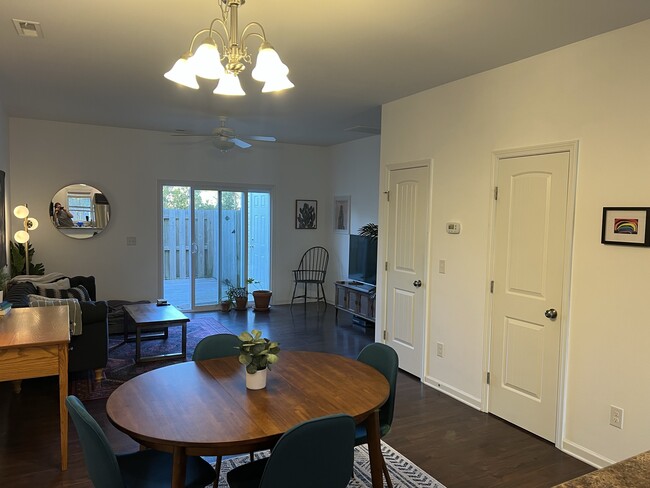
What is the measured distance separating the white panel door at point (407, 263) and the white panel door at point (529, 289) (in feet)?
2.88

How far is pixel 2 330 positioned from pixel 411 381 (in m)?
3.35

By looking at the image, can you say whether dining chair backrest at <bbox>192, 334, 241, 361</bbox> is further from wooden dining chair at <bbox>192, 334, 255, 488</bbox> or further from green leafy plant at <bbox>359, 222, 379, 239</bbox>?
green leafy plant at <bbox>359, 222, 379, 239</bbox>

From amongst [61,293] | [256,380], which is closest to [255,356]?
[256,380]

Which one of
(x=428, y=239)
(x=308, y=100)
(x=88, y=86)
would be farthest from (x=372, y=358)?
(x=88, y=86)

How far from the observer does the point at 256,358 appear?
2133mm

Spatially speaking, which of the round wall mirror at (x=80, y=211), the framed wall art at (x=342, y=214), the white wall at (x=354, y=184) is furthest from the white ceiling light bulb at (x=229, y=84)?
the framed wall art at (x=342, y=214)

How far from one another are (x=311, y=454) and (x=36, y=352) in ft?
6.06

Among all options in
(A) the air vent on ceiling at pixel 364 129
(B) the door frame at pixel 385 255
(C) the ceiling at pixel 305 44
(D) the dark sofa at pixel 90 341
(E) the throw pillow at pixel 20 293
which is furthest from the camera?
(A) the air vent on ceiling at pixel 364 129

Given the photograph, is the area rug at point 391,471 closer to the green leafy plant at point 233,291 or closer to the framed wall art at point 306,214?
the green leafy plant at point 233,291

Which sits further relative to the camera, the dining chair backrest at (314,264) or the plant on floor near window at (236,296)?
the dining chair backrest at (314,264)

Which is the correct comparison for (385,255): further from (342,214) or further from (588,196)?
(342,214)

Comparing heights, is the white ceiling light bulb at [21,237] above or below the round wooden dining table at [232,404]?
above

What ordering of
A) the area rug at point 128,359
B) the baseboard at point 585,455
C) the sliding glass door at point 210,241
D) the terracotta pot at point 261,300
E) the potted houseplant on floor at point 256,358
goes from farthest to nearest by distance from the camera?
the terracotta pot at point 261,300 → the sliding glass door at point 210,241 → the area rug at point 128,359 → the baseboard at point 585,455 → the potted houseplant on floor at point 256,358

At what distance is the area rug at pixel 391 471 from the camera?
274 cm
